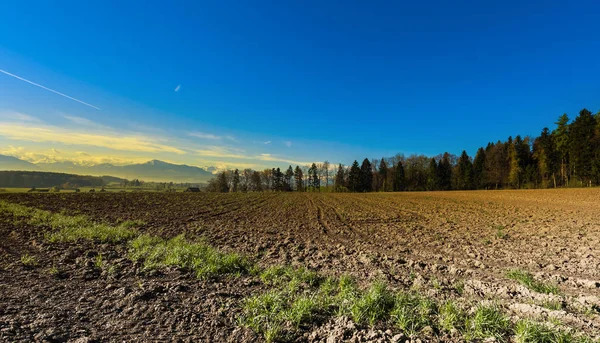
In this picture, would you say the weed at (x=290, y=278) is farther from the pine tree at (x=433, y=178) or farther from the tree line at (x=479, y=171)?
the pine tree at (x=433, y=178)

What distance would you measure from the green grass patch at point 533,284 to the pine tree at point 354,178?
95606mm

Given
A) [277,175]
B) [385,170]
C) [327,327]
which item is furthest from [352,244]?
[277,175]

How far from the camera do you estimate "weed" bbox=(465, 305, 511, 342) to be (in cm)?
376

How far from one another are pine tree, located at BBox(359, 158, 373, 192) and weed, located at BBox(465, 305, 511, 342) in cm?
9928

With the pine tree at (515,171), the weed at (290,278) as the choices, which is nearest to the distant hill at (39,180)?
the weed at (290,278)

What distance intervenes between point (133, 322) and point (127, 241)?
8075 millimetres

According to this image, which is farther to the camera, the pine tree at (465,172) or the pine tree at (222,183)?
the pine tree at (222,183)

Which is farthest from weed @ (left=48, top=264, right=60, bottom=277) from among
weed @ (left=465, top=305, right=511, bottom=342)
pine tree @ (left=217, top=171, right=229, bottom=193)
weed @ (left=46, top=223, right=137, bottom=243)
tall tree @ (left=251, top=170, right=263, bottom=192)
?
tall tree @ (left=251, top=170, right=263, bottom=192)

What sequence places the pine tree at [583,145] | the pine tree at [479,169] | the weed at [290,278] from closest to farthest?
the weed at [290,278] < the pine tree at [583,145] < the pine tree at [479,169]

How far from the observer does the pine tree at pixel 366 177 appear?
102 m

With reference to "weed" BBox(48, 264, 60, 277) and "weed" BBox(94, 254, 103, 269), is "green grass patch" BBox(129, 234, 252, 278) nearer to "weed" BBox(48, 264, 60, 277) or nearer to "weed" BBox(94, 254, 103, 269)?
"weed" BBox(94, 254, 103, 269)

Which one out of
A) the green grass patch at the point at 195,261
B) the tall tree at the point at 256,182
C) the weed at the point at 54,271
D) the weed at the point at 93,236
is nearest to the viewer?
the weed at the point at 54,271

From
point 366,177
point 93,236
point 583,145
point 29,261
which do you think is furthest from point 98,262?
point 366,177

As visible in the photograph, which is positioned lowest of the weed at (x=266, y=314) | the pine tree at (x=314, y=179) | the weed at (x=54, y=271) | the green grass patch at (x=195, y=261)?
the weed at (x=54, y=271)
